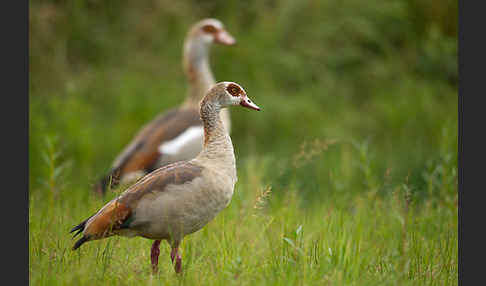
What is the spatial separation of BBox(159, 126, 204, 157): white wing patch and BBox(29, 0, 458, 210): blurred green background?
6.98 feet

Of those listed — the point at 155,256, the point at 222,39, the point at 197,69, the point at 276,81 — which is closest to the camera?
the point at 155,256

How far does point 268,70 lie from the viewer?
982 centimetres

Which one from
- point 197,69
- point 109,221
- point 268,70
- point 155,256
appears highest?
point 268,70

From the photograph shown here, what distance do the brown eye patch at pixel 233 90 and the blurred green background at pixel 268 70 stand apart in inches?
172

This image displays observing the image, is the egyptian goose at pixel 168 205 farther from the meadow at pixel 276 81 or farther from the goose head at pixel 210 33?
the goose head at pixel 210 33

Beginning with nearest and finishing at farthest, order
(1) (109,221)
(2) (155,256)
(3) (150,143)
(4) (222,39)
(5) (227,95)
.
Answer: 1. (1) (109,221)
2. (2) (155,256)
3. (5) (227,95)
4. (3) (150,143)
5. (4) (222,39)

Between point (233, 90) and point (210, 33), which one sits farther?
point (210, 33)

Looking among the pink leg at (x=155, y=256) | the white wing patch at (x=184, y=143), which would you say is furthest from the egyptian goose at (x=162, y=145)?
the pink leg at (x=155, y=256)

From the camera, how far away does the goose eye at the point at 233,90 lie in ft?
13.0

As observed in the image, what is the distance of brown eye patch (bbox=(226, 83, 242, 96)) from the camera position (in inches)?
156

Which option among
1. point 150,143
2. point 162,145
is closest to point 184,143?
point 162,145

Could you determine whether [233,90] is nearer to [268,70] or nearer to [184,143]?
[184,143]

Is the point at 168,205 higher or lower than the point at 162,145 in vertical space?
lower

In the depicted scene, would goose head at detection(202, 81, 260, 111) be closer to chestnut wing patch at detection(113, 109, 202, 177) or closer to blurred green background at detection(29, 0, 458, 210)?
chestnut wing patch at detection(113, 109, 202, 177)
